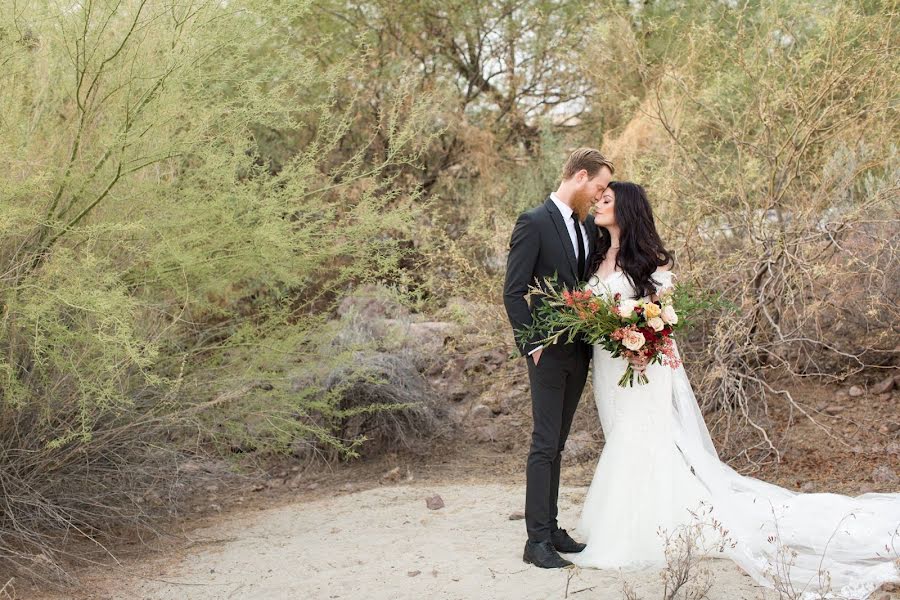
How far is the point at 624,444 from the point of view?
15.0 ft

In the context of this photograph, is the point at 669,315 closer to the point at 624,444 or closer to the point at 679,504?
the point at 624,444

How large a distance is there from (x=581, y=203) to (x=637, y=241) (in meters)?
0.33

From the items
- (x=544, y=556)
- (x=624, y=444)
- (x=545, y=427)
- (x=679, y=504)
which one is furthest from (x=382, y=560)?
(x=679, y=504)

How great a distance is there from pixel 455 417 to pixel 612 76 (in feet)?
14.7

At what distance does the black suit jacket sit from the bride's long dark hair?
0.25 meters

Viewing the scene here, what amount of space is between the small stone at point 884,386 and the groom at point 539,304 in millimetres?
3188

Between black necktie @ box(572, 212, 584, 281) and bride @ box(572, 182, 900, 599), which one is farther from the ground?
black necktie @ box(572, 212, 584, 281)

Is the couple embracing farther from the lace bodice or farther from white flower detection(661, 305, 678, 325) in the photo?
white flower detection(661, 305, 678, 325)

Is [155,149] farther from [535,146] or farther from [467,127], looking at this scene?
[535,146]

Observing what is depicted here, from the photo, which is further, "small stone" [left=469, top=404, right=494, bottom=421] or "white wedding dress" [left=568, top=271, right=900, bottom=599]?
"small stone" [left=469, top=404, right=494, bottom=421]

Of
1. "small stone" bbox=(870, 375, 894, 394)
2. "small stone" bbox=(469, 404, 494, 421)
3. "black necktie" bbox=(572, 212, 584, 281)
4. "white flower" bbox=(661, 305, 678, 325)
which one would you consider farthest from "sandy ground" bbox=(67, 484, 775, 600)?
"small stone" bbox=(870, 375, 894, 394)

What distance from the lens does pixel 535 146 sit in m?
11.4

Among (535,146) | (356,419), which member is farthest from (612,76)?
(356,419)

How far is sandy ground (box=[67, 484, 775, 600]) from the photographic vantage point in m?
4.23
